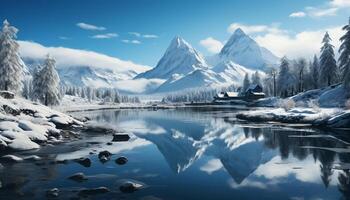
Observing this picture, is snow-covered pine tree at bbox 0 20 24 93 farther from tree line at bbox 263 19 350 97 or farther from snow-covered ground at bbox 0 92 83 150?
tree line at bbox 263 19 350 97

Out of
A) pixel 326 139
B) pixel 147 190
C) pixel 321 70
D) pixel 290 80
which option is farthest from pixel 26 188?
pixel 290 80

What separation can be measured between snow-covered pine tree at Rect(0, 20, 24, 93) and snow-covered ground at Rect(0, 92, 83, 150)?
23225 mm

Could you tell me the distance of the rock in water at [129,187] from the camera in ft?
70.9

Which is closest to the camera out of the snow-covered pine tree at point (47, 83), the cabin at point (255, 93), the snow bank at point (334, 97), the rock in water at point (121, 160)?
the rock in water at point (121, 160)

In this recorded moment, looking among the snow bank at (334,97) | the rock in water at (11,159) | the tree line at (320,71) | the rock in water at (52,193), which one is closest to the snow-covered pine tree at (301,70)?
the tree line at (320,71)

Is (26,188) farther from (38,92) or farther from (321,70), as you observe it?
(321,70)

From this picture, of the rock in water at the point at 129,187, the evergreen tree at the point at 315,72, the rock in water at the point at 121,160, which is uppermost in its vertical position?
the evergreen tree at the point at 315,72

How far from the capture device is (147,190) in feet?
71.7

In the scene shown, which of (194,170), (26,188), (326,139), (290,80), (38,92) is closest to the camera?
(26,188)

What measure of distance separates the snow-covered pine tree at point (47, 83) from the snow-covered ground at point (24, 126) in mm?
36258

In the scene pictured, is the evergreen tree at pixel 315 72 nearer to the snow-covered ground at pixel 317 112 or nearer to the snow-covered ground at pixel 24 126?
the snow-covered ground at pixel 317 112

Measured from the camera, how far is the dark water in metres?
21.4

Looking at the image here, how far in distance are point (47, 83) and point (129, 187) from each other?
76.7 meters

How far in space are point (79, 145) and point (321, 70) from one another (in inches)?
3347
